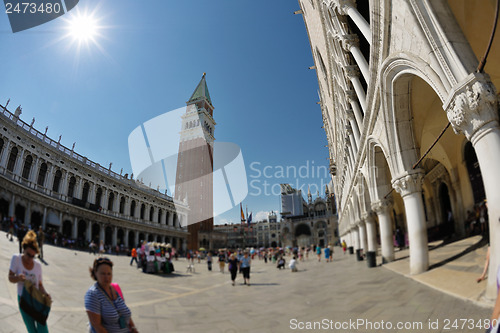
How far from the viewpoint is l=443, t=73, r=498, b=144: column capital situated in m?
3.96

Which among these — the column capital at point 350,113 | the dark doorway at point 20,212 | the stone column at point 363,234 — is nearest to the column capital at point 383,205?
the column capital at point 350,113

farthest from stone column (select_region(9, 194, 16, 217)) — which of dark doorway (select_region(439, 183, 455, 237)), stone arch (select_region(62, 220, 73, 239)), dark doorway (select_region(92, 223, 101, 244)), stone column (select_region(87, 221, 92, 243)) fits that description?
dark doorway (select_region(439, 183, 455, 237))

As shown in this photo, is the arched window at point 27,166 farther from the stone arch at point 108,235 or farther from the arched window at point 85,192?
the stone arch at point 108,235

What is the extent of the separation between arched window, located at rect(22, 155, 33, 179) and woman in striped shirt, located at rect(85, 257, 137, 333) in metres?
32.2

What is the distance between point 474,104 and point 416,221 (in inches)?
186

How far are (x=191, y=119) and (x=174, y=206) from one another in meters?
33.5

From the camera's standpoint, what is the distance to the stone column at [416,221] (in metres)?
7.42

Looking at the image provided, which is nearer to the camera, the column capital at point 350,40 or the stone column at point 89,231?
the column capital at point 350,40

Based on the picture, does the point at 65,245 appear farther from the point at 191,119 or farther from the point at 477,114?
the point at 191,119

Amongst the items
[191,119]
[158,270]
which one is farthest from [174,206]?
[158,270]

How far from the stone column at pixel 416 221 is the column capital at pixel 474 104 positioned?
146 inches

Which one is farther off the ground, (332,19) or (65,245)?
(332,19)

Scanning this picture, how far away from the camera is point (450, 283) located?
17.5 ft

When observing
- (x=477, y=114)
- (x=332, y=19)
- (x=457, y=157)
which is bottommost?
(x=477, y=114)
